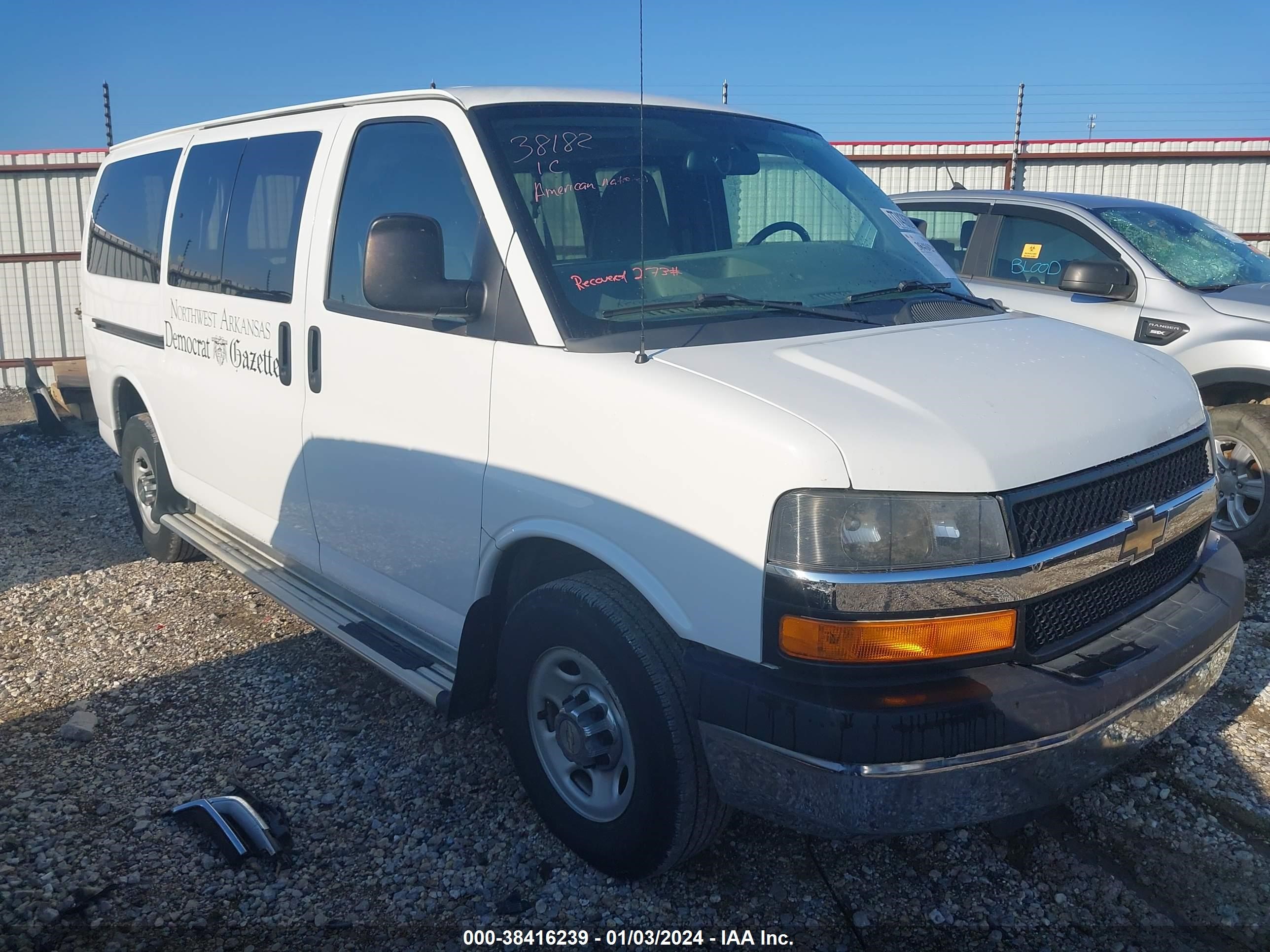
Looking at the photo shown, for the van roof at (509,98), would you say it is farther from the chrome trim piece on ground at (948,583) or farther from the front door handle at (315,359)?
the chrome trim piece on ground at (948,583)

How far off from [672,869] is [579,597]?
84cm

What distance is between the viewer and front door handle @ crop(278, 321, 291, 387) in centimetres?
383

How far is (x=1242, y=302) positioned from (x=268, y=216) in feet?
16.1

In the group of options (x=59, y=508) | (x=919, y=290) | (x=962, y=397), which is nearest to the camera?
(x=962, y=397)

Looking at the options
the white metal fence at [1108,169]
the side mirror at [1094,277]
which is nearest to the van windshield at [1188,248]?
the side mirror at [1094,277]

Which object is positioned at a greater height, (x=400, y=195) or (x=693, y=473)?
(x=400, y=195)

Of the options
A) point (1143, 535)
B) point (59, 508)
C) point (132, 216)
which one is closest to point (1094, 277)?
point (1143, 535)

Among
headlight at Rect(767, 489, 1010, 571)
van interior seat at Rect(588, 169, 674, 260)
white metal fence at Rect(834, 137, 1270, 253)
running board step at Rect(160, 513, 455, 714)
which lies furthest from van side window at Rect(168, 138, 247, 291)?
white metal fence at Rect(834, 137, 1270, 253)

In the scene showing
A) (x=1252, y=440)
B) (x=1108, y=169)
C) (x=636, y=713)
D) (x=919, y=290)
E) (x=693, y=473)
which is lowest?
(x=636, y=713)

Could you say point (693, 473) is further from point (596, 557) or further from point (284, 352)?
point (284, 352)

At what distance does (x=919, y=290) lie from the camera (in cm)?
344

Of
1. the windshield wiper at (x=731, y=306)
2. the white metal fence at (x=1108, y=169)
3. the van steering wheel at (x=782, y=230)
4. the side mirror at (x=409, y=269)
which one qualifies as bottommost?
the windshield wiper at (x=731, y=306)

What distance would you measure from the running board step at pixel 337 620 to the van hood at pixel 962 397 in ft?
4.44

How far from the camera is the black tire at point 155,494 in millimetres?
5344
